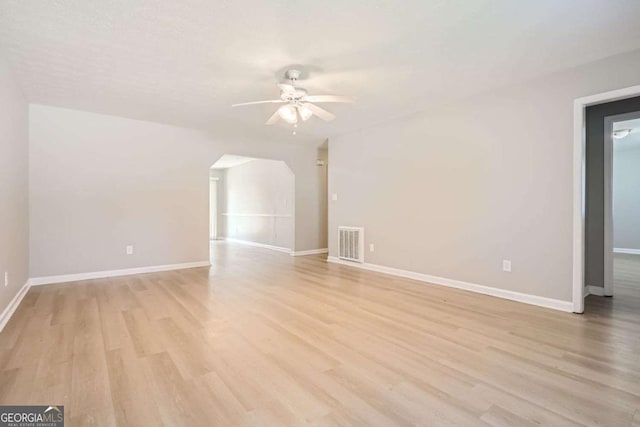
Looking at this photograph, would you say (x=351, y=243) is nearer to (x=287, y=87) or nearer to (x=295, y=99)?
(x=295, y=99)

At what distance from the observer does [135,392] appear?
5.28 ft

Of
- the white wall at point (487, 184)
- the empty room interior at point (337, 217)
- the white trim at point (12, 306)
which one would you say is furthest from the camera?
the white wall at point (487, 184)

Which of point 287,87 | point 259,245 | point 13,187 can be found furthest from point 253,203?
point 287,87

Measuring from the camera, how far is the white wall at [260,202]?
715 centimetres

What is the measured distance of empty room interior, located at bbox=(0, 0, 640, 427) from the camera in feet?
5.49

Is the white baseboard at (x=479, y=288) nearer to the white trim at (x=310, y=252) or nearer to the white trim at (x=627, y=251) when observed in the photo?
the white trim at (x=310, y=252)

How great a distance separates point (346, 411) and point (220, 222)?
9.21m

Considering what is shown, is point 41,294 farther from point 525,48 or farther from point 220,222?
point 220,222

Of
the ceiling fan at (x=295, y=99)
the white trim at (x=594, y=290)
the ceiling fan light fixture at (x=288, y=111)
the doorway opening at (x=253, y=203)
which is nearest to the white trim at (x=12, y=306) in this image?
the ceiling fan at (x=295, y=99)

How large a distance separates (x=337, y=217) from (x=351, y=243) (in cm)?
62

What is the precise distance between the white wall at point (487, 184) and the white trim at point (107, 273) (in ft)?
10.1

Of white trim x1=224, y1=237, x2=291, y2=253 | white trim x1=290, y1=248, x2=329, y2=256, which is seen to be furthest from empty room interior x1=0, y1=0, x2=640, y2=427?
white trim x1=224, y1=237, x2=291, y2=253

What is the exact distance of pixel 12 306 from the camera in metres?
2.88

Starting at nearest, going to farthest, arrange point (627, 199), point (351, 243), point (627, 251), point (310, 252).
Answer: point (351, 243) < point (310, 252) < point (627, 251) < point (627, 199)
